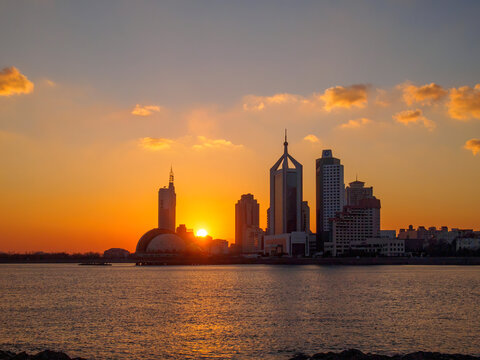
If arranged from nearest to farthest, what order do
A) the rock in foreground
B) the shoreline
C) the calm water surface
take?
the rock in foreground
the shoreline
the calm water surface

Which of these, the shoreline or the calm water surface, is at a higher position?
the shoreline

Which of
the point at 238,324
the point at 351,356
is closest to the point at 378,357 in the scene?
the point at 351,356

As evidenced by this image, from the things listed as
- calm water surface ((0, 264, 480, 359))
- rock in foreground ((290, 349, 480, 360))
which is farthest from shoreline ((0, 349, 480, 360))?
calm water surface ((0, 264, 480, 359))

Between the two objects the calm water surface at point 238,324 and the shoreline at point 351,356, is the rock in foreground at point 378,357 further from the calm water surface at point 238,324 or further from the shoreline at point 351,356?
the calm water surface at point 238,324

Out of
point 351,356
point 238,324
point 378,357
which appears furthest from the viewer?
point 238,324

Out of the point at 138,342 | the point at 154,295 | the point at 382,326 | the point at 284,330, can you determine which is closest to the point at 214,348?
the point at 138,342

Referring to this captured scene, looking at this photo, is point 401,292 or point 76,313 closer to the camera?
point 76,313

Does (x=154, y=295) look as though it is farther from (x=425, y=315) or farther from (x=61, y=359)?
(x=61, y=359)

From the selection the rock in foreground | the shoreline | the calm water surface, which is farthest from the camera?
the calm water surface

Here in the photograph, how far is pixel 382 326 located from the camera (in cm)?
4528

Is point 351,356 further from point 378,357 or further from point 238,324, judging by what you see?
point 238,324

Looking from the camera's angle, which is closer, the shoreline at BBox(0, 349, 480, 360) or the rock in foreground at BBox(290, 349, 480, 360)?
the rock in foreground at BBox(290, 349, 480, 360)

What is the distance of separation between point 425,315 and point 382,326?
30.4 feet

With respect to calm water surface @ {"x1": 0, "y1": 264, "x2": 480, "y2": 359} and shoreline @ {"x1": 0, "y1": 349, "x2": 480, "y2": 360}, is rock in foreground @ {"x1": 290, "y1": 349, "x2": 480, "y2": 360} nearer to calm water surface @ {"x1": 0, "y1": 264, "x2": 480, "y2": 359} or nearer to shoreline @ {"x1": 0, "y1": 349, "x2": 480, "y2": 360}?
shoreline @ {"x1": 0, "y1": 349, "x2": 480, "y2": 360}
